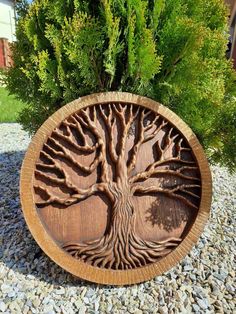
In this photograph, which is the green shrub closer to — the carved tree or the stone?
the carved tree

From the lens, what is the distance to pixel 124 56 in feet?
7.58

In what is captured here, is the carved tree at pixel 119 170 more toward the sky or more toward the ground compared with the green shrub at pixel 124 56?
more toward the ground

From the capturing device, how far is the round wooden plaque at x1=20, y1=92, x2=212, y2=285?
82.5 inches

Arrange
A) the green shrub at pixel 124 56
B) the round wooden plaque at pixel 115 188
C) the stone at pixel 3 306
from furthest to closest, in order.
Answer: the green shrub at pixel 124 56 < the round wooden plaque at pixel 115 188 < the stone at pixel 3 306

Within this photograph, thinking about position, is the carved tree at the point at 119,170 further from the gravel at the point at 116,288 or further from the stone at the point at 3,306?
the stone at the point at 3,306

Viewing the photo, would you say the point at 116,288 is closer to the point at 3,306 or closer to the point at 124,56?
the point at 3,306

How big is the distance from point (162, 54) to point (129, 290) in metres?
1.47

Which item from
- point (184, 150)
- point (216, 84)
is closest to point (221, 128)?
point (216, 84)

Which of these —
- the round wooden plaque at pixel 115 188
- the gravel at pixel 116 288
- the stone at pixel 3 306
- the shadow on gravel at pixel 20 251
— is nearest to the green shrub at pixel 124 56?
the round wooden plaque at pixel 115 188

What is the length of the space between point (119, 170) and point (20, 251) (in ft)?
3.03

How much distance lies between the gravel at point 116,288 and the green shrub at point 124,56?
0.70 metres

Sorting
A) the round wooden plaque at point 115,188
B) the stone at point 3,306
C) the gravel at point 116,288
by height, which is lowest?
the stone at point 3,306

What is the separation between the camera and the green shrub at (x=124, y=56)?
2199 mm

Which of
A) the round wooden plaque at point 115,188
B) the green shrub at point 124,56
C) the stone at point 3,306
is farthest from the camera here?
the green shrub at point 124,56
